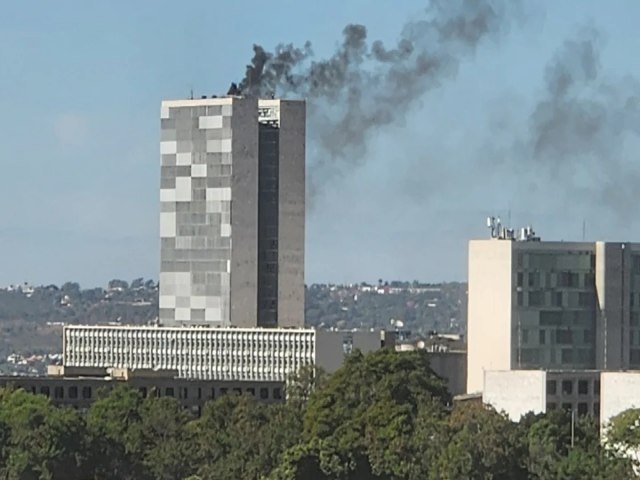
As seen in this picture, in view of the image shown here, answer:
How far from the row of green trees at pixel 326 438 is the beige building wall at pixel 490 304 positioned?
15.1 m

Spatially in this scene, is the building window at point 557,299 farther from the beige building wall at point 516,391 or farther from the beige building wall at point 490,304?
the beige building wall at point 516,391

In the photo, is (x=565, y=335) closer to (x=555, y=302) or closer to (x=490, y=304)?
(x=555, y=302)

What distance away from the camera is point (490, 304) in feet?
619

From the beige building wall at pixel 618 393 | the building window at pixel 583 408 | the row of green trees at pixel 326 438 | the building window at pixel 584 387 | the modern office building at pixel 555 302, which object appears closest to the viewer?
the row of green trees at pixel 326 438

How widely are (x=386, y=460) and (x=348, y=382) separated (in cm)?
1435

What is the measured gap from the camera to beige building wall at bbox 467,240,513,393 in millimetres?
187625

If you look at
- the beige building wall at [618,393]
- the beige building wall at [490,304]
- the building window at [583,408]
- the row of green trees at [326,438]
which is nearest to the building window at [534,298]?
the beige building wall at [490,304]

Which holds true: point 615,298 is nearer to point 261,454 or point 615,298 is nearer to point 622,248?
point 622,248

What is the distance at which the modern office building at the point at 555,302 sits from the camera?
7382 inches

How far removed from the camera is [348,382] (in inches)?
6427

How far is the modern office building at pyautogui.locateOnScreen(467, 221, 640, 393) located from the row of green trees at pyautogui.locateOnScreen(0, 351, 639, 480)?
15431 mm

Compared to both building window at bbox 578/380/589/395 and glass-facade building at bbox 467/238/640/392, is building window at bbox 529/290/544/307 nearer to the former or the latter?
glass-facade building at bbox 467/238/640/392

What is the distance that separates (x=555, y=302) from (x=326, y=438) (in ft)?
114

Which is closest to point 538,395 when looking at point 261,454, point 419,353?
point 419,353
